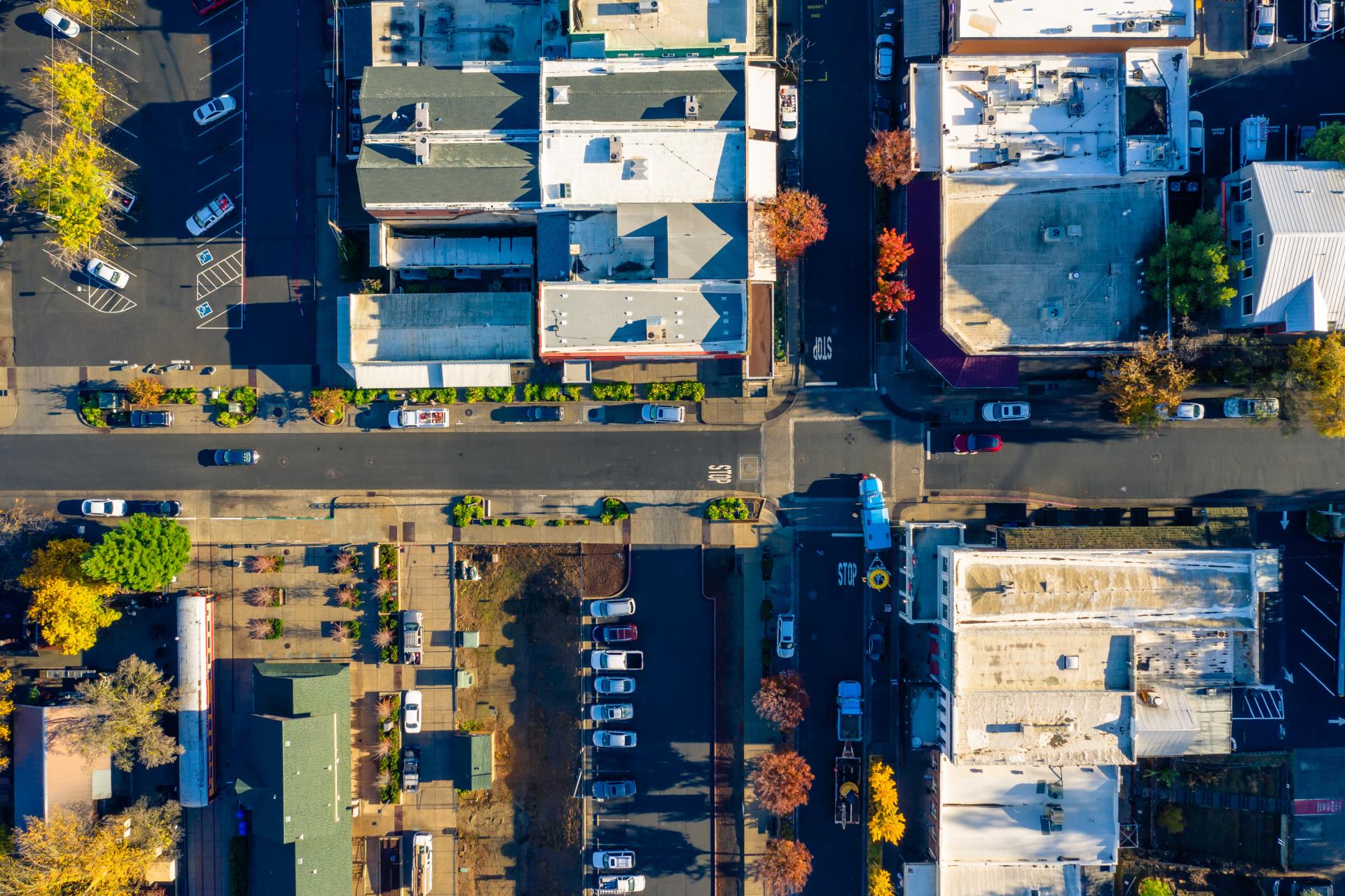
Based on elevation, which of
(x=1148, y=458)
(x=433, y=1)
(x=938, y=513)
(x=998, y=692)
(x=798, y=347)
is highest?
(x=433, y=1)

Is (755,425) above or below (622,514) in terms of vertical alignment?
above

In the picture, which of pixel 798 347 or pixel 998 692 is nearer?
pixel 998 692

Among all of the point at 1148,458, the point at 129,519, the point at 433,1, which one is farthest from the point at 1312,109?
the point at 129,519

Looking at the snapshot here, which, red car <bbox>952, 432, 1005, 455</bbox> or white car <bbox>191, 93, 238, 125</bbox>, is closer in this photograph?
red car <bbox>952, 432, 1005, 455</bbox>

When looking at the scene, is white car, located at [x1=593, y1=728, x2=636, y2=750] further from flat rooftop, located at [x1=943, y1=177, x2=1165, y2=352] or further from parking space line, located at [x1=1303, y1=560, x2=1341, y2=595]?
parking space line, located at [x1=1303, y1=560, x2=1341, y2=595]

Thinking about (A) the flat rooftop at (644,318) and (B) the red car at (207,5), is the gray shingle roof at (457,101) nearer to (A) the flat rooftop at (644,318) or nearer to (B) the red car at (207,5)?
(A) the flat rooftop at (644,318)

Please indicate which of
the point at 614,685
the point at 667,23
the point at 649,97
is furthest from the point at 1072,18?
the point at 614,685

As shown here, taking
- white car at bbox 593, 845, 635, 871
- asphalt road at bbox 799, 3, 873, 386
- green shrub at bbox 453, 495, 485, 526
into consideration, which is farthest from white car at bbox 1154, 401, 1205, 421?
white car at bbox 593, 845, 635, 871

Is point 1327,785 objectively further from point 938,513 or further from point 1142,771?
point 938,513
